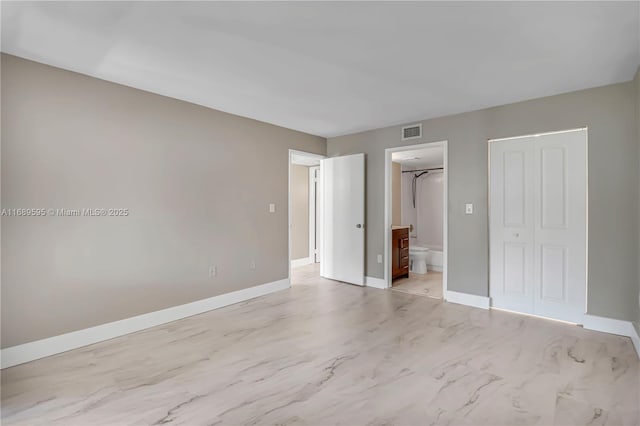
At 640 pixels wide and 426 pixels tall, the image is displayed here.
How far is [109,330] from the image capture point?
9.86ft

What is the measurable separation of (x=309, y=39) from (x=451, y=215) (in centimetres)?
290

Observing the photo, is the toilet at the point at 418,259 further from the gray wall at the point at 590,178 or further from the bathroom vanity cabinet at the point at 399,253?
the gray wall at the point at 590,178

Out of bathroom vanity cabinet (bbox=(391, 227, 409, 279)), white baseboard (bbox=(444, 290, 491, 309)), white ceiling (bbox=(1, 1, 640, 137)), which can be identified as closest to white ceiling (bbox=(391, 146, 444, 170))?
bathroom vanity cabinet (bbox=(391, 227, 409, 279))

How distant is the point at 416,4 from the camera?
1.87 metres

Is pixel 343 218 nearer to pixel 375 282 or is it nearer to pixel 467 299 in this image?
pixel 375 282

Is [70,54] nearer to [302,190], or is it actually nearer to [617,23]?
[617,23]

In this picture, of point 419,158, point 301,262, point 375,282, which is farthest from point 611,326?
point 301,262

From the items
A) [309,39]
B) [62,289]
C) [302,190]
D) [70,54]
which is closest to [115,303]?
[62,289]

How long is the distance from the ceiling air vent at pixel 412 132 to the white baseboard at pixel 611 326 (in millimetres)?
2774

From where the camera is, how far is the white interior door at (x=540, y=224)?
3324mm

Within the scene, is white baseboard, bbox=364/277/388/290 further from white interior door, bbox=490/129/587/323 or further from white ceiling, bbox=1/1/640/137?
white ceiling, bbox=1/1/640/137

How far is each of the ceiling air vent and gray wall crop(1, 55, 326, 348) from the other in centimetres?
203

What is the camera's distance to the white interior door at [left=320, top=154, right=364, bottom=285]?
16.6 ft

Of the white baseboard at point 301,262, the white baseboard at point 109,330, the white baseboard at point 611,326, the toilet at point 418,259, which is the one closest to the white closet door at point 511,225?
the white baseboard at point 611,326
